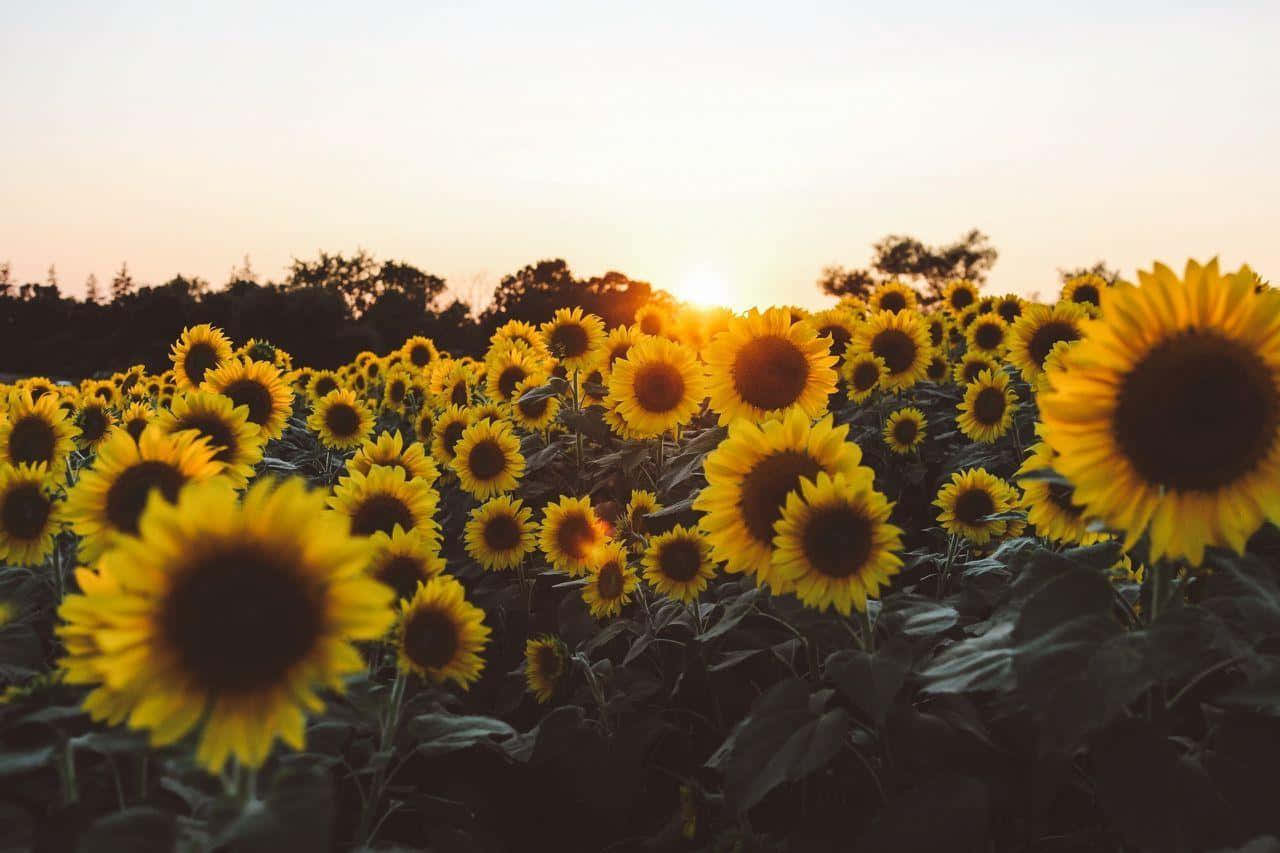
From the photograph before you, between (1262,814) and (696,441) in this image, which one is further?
(696,441)

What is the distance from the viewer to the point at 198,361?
5.62m

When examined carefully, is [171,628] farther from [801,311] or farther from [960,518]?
[801,311]

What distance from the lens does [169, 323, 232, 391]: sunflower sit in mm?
5629

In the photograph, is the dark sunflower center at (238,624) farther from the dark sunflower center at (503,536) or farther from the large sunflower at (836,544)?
the dark sunflower center at (503,536)

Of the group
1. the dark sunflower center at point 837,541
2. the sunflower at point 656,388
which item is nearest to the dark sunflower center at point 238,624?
the dark sunflower center at point 837,541

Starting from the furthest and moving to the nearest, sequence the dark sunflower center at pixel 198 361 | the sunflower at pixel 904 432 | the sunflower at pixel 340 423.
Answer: the sunflower at pixel 904 432
the sunflower at pixel 340 423
the dark sunflower center at pixel 198 361

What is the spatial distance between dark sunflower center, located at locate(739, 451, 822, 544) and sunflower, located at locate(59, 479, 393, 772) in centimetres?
126

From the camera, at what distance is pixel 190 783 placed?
169cm

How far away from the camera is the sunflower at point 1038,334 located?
5848 millimetres

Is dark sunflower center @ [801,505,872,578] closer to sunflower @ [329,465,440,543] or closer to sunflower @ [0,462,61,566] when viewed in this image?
sunflower @ [329,465,440,543]

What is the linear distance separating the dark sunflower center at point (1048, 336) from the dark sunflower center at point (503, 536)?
146 inches

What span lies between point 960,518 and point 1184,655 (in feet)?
9.54

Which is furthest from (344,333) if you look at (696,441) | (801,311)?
(696,441)

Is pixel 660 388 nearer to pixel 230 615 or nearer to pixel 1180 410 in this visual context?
pixel 1180 410
